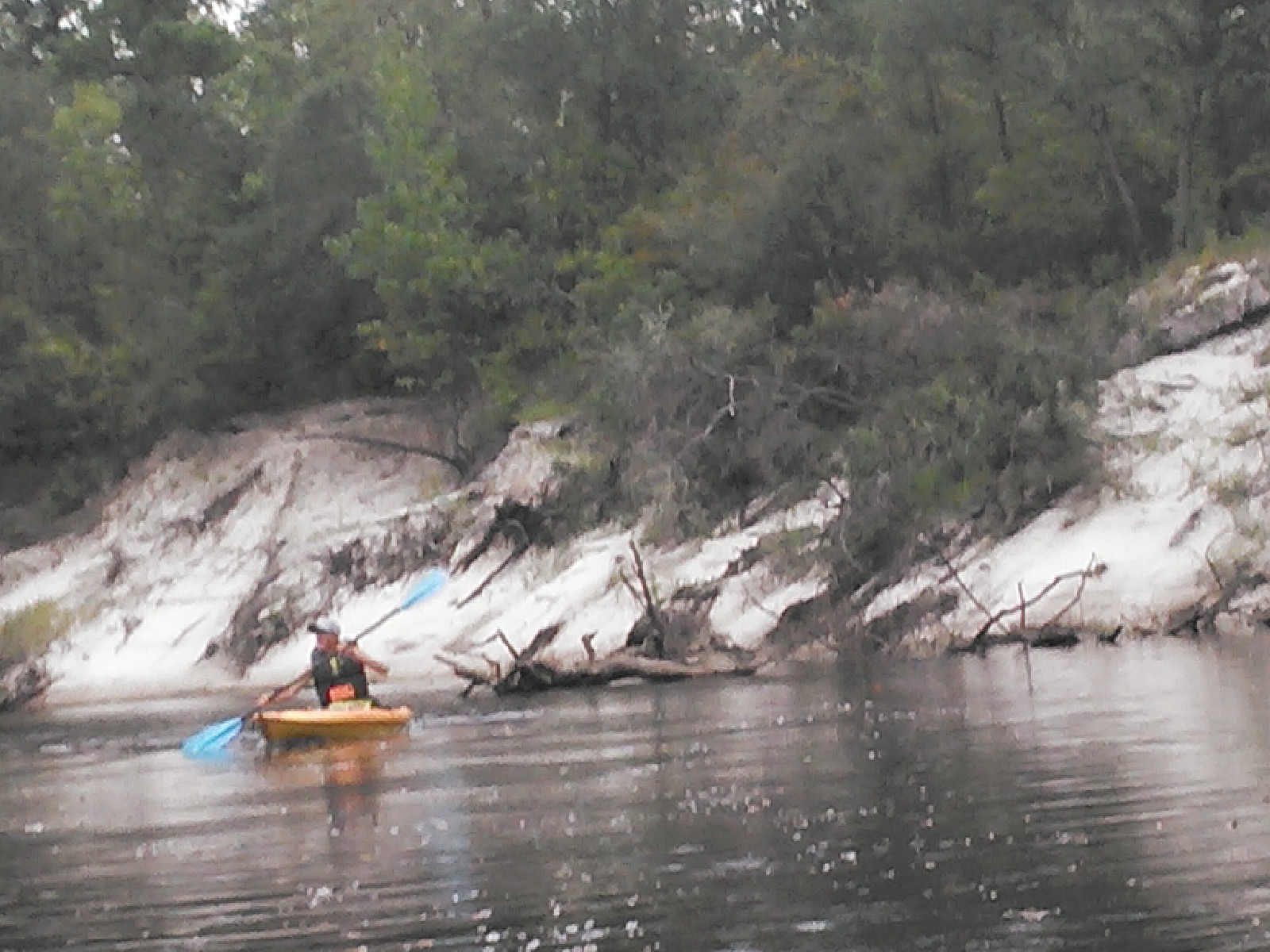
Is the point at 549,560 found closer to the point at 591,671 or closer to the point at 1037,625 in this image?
the point at 591,671

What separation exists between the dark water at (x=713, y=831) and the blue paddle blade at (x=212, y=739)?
1.73 feet

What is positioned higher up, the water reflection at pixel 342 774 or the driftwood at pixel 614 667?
the driftwood at pixel 614 667

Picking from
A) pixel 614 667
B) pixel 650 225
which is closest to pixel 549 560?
pixel 650 225

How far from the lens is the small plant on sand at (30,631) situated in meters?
45.2

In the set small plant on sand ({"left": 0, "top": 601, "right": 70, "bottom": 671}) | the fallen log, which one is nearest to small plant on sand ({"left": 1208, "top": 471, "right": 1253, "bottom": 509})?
the fallen log

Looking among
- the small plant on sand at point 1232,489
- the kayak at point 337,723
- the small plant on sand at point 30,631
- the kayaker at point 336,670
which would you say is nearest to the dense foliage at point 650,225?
the small plant on sand at point 1232,489

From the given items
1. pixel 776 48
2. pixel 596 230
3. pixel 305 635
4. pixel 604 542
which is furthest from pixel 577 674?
pixel 776 48

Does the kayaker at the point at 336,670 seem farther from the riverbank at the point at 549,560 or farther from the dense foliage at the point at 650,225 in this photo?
the dense foliage at the point at 650,225

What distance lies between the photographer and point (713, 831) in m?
15.6

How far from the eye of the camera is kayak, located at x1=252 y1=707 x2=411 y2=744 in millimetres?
26406

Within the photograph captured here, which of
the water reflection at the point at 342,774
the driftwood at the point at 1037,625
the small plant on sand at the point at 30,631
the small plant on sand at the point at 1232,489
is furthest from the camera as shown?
the small plant on sand at the point at 30,631

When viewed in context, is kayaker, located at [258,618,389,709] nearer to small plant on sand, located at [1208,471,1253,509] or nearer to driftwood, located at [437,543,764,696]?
driftwood, located at [437,543,764,696]

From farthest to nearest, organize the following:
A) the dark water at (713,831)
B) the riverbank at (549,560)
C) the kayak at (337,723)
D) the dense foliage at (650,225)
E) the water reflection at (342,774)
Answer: the dense foliage at (650,225), the riverbank at (549,560), the kayak at (337,723), the water reflection at (342,774), the dark water at (713,831)

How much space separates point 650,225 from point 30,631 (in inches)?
593
